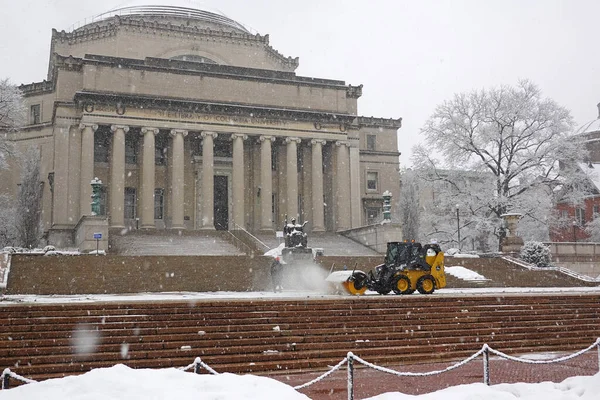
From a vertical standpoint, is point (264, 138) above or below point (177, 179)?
above

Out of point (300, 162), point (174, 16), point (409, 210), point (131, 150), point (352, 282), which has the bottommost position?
point (352, 282)

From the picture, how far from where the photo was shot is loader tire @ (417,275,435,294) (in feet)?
68.2

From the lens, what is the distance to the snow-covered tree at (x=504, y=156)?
42875 millimetres

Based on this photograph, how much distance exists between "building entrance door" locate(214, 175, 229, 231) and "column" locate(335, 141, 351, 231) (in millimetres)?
8419

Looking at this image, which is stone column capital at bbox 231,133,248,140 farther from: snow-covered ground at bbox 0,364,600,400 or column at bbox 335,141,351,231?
snow-covered ground at bbox 0,364,600,400

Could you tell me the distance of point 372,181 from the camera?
5462 centimetres

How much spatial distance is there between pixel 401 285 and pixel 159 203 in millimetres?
27905

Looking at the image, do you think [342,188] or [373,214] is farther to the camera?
[373,214]

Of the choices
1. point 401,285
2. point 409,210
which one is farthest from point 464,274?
point 409,210

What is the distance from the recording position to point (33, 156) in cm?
4353

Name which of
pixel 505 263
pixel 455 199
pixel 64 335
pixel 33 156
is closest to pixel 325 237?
pixel 455 199

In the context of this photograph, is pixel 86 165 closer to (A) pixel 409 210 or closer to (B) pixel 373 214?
(B) pixel 373 214

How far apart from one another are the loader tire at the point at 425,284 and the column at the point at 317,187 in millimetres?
25129

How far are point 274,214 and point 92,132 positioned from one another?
14.3 m
